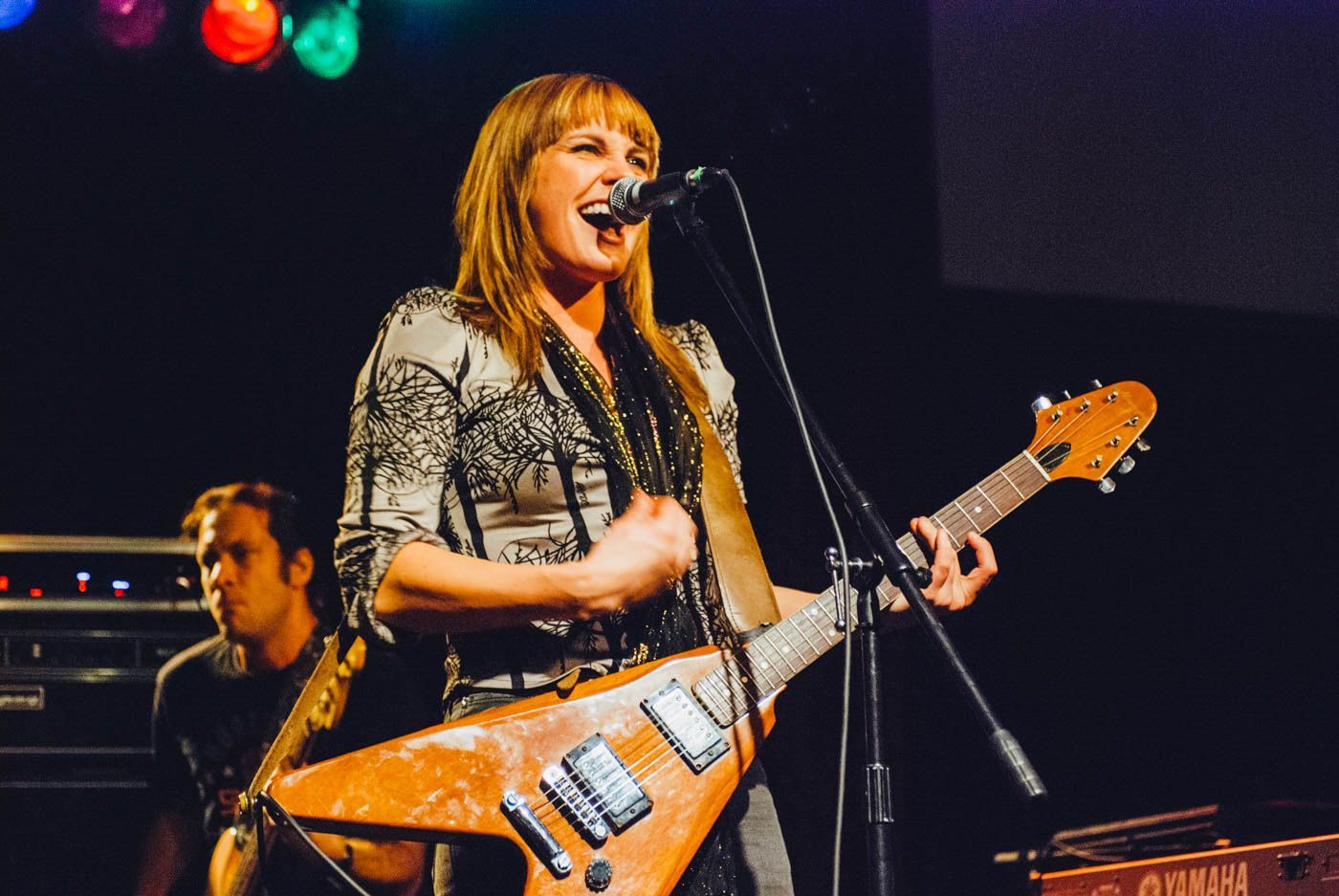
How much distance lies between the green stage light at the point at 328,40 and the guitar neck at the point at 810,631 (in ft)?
6.74

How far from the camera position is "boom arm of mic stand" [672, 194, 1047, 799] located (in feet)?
Answer: 5.06

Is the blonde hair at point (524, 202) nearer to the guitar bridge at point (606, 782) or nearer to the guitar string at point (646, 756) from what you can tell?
the guitar string at point (646, 756)

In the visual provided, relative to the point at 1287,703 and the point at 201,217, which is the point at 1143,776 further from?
the point at 201,217

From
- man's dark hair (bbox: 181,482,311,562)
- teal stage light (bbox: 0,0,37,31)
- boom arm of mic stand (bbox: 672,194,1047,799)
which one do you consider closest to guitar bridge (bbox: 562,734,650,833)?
boom arm of mic stand (bbox: 672,194,1047,799)

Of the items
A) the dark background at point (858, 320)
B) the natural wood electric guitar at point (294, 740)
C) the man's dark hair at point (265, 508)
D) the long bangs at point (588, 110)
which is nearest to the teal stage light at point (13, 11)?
the dark background at point (858, 320)

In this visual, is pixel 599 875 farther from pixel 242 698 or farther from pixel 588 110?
pixel 242 698

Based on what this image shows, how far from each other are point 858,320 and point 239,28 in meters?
1.80

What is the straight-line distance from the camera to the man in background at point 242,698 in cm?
317

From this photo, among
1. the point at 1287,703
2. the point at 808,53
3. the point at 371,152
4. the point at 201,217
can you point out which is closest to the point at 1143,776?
the point at 1287,703

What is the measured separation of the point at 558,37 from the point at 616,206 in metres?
1.58

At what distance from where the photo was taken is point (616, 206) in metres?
2.08

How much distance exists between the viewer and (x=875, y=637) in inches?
67.3

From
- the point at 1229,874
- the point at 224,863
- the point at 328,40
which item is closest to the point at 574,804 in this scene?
the point at 1229,874

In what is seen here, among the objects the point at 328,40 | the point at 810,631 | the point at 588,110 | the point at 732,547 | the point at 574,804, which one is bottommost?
the point at 574,804
